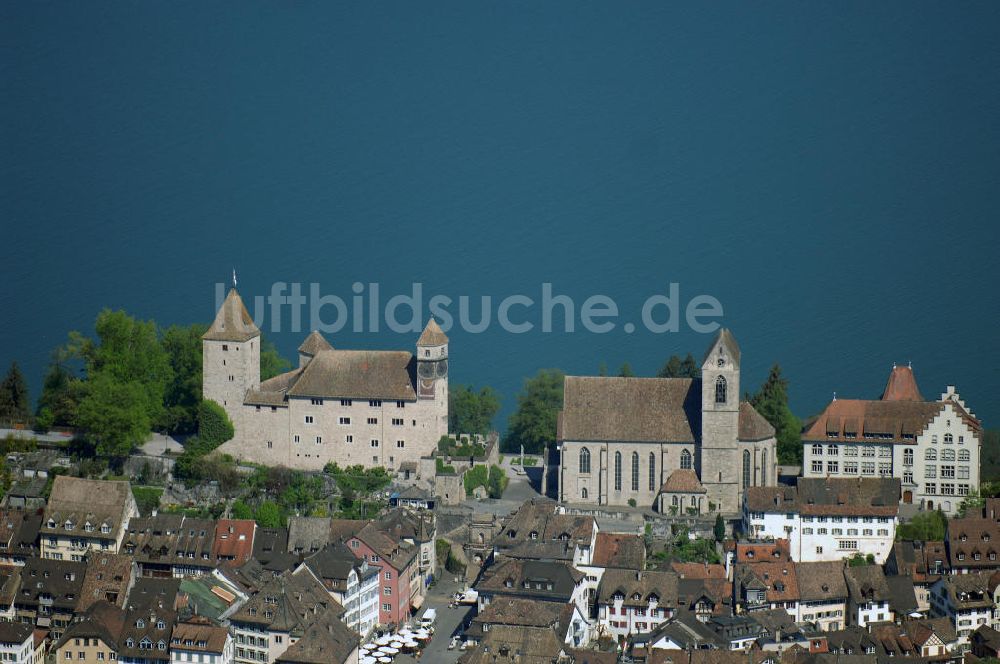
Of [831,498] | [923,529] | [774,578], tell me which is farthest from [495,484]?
[923,529]

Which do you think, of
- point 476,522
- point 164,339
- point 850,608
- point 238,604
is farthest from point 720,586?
point 164,339

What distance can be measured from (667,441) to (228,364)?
21.1 metres

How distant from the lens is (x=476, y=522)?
3994 inches

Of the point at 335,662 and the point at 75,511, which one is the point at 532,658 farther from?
the point at 75,511

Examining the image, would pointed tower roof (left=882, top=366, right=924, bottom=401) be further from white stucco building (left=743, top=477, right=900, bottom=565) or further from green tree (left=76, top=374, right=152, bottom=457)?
green tree (left=76, top=374, right=152, bottom=457)

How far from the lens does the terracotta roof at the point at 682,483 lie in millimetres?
101938

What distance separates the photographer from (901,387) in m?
106

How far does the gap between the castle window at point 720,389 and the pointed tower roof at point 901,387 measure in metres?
8.99

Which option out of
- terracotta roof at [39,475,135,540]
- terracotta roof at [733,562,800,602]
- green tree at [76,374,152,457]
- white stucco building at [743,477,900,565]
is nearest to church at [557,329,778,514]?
white stucco building at [743,477,900,565]

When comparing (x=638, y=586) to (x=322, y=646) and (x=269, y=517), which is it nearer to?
(x=322, y=646)

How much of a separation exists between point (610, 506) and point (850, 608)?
1402 cm

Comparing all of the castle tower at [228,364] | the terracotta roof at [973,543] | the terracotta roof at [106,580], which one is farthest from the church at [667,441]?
the terracotta roof at [106,580]

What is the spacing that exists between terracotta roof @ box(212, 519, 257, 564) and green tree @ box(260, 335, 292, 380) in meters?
17.0

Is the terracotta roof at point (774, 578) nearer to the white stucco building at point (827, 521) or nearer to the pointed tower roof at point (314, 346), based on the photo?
the white stucco building at point (827, 521)
